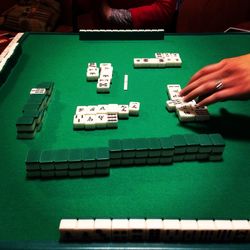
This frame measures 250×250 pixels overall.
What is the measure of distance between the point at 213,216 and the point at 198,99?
572 mm

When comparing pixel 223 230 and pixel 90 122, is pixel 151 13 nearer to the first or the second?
pixel 90 122

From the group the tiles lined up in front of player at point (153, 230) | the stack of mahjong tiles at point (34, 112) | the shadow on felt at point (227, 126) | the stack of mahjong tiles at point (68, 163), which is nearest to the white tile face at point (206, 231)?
the tiles lined up in front of player at point (153, 230)

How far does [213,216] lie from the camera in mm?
1042

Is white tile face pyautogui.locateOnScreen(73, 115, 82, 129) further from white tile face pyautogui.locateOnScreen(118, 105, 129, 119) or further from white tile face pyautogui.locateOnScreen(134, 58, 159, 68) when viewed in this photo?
white tile face pyautogui.locateOnScreen(134, 58, 159, 68)

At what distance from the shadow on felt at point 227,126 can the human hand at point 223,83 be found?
95mm

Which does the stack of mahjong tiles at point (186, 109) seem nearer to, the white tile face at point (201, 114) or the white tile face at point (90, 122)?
the white tile face at point (201, 114)

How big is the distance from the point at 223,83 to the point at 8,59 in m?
1.09

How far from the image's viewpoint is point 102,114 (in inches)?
56.1

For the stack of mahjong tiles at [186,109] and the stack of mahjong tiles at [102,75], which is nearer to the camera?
the stack of mahjong tiles at [186,109]

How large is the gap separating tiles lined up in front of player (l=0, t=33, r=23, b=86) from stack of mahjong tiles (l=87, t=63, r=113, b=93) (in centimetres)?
41

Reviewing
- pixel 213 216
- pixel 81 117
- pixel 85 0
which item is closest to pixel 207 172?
pixel 213 216

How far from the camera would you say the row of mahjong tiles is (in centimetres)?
115

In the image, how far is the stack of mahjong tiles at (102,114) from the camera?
1.38 metres

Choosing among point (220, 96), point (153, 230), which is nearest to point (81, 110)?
point (220, 96)
